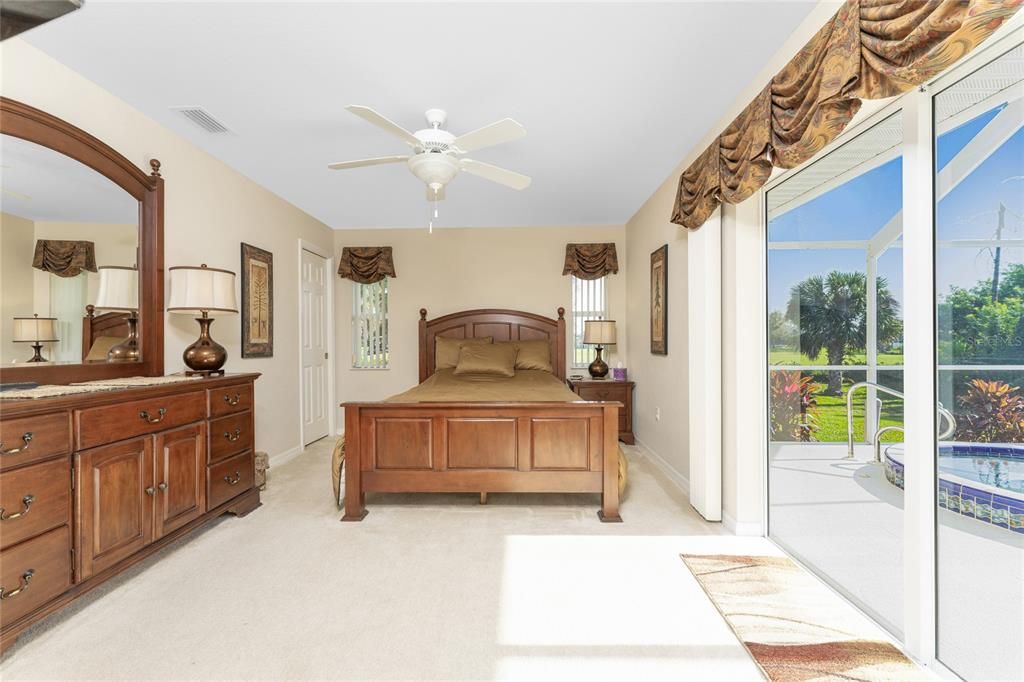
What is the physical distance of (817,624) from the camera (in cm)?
182

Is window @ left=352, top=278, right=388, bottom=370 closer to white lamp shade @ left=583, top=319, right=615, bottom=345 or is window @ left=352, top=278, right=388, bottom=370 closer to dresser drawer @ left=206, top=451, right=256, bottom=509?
white lamp shade @ left=583, top=319, right=615, bottom=345

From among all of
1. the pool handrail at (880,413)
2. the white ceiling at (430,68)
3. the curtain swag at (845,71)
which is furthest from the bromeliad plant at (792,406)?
the white ceiling at (430,68)

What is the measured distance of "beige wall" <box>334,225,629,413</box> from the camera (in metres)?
5.61

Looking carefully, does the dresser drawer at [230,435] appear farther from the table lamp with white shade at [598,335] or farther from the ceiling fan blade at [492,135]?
the table lamp with white shade at [598,335]

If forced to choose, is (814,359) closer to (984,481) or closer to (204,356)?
(984,481)

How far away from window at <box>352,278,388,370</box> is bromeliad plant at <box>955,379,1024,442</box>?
5203 millimetres

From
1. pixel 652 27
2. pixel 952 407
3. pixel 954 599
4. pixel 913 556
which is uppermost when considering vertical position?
pixel 652 27

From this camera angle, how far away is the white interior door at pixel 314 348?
16.3 feet

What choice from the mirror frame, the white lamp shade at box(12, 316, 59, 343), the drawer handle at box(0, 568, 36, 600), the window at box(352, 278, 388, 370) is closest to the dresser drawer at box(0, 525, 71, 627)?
the drawer handle at box(0, 568, 36, 600)

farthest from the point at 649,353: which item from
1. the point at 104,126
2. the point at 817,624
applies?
the point at 104,126

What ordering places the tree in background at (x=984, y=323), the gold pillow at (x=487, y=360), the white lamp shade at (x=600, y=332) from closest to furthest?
the tree in background at (x=984, y=323) → the gold pillow at (x=487, y=360) → the white lamp shade at (x=600, y=332)

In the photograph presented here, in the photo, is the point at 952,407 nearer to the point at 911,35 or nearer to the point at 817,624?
the point at 817,624

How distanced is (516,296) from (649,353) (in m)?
1.79

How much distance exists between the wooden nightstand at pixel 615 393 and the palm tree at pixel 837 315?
2541 millimetres
